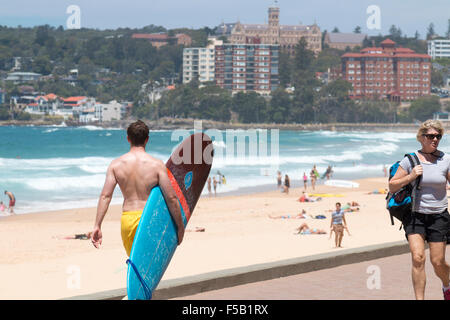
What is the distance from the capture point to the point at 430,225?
5.40 metres

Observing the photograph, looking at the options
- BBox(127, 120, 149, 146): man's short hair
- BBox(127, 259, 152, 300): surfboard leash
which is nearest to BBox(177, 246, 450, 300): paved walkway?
BBox(127, 259, 152, 300): surfboard leash

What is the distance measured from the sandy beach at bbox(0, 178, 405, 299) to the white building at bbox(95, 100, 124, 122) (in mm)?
145438

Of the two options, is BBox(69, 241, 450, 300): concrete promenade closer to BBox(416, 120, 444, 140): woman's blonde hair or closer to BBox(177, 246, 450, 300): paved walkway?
BBox(177, 246, 450, 300): paved walkway

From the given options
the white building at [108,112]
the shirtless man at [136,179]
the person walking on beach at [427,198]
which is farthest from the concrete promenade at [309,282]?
the white building at [108,112]

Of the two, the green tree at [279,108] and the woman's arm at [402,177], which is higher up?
the green tree at [279,108]

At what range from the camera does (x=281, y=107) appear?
17038 centimetres

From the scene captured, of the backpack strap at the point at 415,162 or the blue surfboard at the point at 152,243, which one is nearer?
the blue surfboard at the point at 152,243

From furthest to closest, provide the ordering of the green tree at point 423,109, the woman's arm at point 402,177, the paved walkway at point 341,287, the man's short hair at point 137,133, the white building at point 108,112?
the white building at point 108,112, the green tree at point 423,109, the paved walkway at point 341,287, the woman's arm at point 402,177, the man's short hair at point 137,133

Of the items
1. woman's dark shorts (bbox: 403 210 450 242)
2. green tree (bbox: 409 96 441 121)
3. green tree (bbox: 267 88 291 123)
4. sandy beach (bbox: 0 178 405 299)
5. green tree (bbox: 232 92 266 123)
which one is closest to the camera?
woman's dark shorts (bbox: 403 210 450 242)

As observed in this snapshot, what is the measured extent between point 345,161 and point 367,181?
2192cm

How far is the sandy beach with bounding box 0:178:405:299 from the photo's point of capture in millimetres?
8594

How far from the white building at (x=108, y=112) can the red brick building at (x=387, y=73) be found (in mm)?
54656

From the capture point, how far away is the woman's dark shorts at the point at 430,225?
5.39 metres

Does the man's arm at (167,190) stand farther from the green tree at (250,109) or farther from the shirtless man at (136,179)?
the green tree at (250,109)
